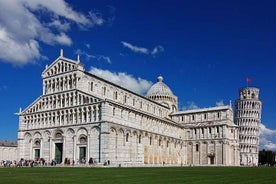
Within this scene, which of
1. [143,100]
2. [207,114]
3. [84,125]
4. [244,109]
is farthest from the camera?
[244,109]

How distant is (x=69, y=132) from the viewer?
62.5 metres

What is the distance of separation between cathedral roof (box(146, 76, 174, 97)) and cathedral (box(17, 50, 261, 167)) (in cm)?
700

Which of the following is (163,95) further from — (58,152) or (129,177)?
(129,177)

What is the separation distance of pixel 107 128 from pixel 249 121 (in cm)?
7979

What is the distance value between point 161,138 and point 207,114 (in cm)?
1892

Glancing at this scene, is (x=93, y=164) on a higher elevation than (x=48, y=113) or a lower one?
lower

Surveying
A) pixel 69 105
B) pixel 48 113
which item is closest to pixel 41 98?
pixel 48 113

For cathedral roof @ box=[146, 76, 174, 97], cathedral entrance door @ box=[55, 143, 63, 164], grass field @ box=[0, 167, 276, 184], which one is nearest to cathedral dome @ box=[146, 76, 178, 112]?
cathedral roof @ box=[146, 76, 174, 97]

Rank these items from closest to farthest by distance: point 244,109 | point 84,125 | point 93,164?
point 93,164 → point 84,125 → point 244,109

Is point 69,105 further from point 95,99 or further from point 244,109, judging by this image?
point 244,109

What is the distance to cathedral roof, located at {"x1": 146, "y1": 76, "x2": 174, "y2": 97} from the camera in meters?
98.0

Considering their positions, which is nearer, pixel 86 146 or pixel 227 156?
pixel 86 146

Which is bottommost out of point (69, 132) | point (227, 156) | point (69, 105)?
point (227, 156)

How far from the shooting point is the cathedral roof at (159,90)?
322 ft
